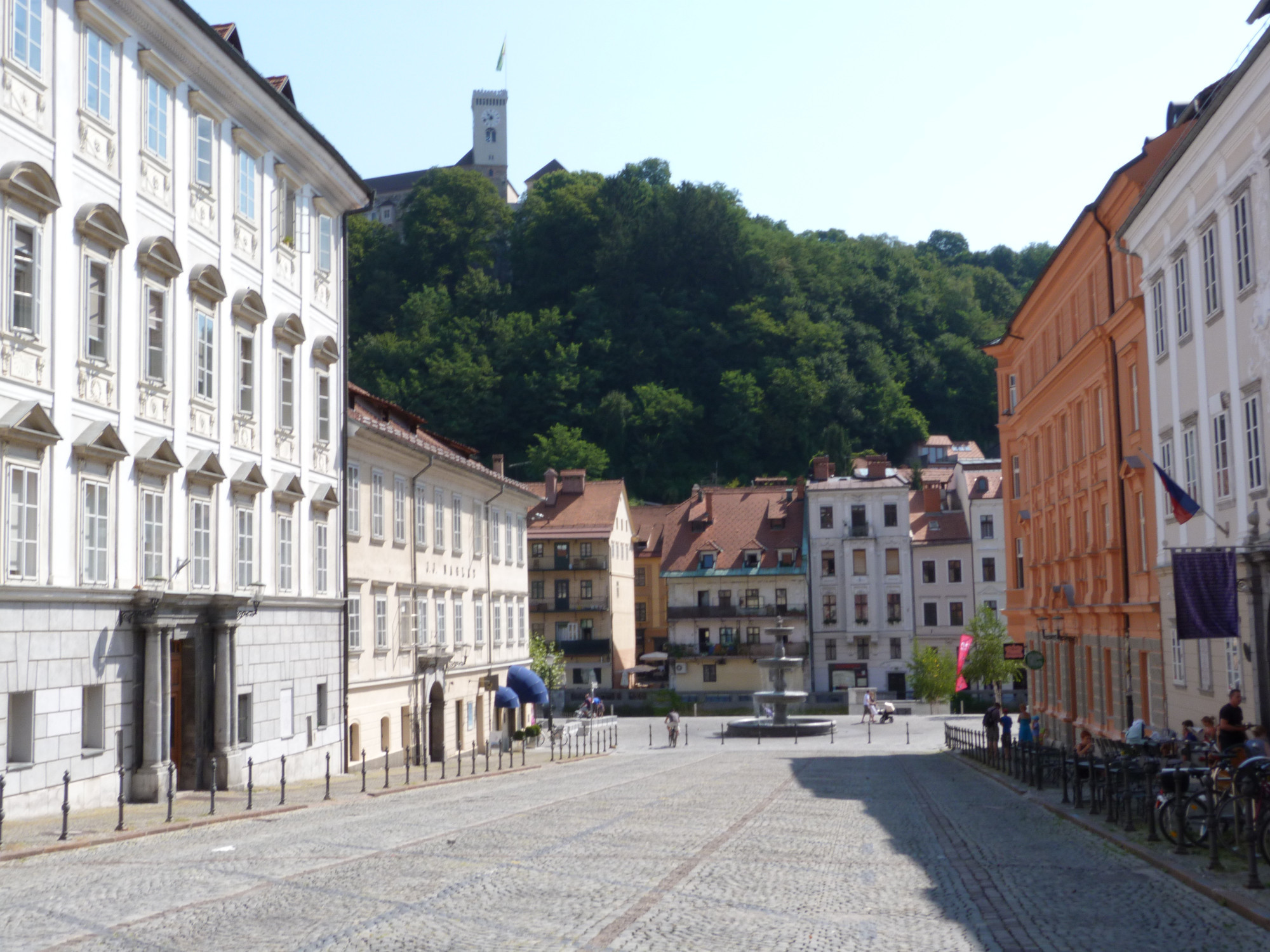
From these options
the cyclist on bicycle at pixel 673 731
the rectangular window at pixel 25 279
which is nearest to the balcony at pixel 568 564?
the cyclist on bicycle at pixel 673 731

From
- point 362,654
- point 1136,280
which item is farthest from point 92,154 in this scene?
point 1136,280

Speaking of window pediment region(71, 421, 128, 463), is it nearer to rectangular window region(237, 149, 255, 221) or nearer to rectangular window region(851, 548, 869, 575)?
rectangular window region(237, 149, 255, 221)

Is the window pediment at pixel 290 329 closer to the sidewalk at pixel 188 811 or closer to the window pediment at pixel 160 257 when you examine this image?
the window pediment at pixel 160 257

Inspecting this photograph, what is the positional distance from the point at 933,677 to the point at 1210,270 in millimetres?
52842

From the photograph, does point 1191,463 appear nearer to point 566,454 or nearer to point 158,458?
point 158,458

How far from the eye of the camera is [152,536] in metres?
23.5

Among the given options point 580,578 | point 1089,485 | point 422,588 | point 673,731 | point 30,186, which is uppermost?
point 30,186

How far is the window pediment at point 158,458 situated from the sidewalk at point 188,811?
18.0 ft

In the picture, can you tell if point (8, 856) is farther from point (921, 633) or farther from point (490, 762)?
point (921, 633)

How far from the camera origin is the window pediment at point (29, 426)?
746 inches

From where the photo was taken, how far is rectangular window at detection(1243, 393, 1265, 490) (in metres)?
22.5

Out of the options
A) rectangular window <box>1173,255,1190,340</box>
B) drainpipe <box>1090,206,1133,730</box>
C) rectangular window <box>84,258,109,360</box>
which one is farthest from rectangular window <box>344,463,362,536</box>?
rectangular window <box>1173,255,1190,340</box>

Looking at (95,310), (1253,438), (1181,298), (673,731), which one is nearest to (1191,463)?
(1181,298)

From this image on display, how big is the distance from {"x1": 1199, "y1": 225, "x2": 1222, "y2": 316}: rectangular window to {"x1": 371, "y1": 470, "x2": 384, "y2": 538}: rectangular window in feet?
67.0
